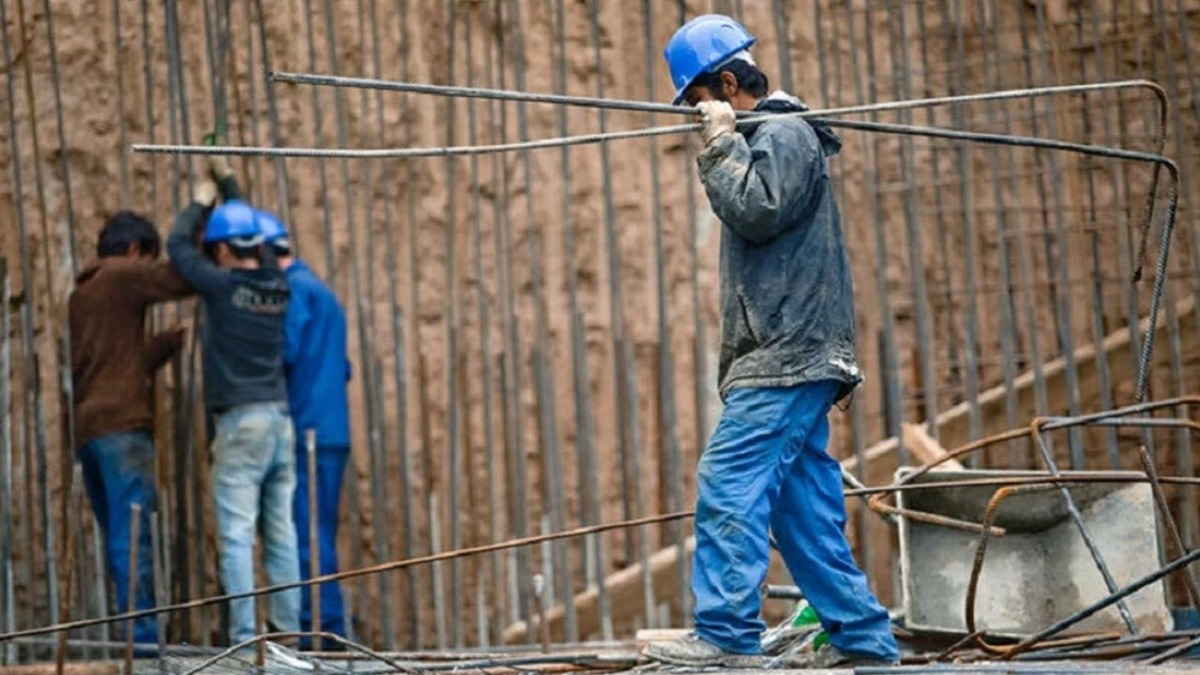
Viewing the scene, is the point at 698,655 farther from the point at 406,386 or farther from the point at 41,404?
the point at 41,404

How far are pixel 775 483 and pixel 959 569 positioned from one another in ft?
3.76

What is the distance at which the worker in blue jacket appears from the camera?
38.1 ft

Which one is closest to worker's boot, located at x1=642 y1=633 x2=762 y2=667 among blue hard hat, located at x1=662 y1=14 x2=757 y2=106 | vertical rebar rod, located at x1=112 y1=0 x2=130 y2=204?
blue hard hat, located at x1=662 y1=14 x2=757 y2=106

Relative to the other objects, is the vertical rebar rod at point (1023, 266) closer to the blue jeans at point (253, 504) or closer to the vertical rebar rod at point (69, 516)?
the blue jeans at point (253, 504)

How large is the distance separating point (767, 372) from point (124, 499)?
426 centimetres

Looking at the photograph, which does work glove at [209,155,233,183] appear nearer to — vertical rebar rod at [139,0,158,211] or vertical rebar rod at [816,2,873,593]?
vertical rebar rod at [139,0,158,211]

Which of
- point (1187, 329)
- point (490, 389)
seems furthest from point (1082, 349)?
point (490, 389)

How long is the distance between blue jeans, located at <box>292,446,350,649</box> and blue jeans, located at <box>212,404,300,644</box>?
0.42 ft

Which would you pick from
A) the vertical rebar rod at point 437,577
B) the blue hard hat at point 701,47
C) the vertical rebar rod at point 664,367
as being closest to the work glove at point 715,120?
the blue hard hat at point 701,47

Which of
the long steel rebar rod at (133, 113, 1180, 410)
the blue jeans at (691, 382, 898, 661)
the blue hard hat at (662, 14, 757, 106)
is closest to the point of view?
the long steel rebar rod at (133, 113, 1180, 410)

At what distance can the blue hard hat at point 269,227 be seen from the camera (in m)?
11.4

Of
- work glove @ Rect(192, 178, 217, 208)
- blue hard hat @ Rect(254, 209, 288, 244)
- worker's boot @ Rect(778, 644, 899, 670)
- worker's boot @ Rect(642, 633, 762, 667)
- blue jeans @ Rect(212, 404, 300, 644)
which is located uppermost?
work glove @ Rect(192, 178, 217, 208)

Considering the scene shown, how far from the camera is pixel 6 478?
11.6 m

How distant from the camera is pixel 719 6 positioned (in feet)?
37.4
